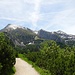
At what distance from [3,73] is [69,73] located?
1399 centimetres

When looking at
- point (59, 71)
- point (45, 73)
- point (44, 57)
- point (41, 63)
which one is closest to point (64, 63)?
point (59, 71)

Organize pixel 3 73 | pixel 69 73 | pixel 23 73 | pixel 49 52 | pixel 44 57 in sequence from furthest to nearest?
pixel 44 57 → pixel 49 52 → pixel 23 73 → pixel 3 73 → pixel 69 73

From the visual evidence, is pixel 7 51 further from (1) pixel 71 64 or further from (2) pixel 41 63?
(2) pixel 41 63

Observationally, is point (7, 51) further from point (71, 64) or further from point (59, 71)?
point (71, 64)

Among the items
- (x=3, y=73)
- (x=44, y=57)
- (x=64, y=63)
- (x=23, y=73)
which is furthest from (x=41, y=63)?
(x=64, y=63)

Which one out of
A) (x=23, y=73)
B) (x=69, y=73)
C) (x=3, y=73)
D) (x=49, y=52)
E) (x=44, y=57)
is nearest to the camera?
(x=69, y=73)

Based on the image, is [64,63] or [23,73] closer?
[64,63]

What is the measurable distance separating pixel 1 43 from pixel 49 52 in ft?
58.3

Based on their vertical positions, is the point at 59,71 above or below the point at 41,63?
above

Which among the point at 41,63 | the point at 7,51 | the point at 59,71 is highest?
the point at 7,51

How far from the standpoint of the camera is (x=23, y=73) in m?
51.1

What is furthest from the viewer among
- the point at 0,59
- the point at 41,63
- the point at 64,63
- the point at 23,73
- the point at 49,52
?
the point at 41,63

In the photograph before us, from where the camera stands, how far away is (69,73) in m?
34.9

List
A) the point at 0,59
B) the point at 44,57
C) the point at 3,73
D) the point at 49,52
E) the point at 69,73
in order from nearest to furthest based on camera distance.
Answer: the point at 69,73
the point at 0,59
the point at 3,73
the point at 49,52
the point at 44,57
